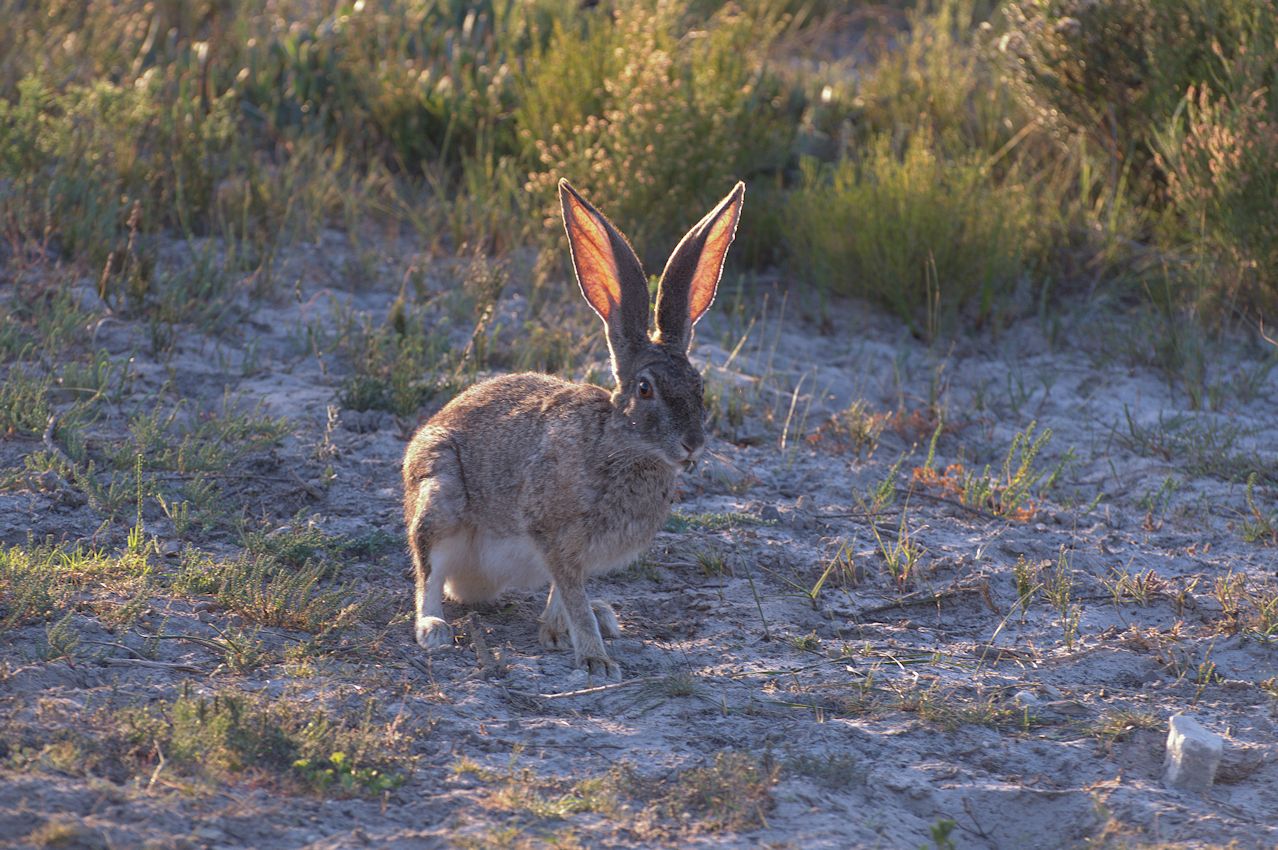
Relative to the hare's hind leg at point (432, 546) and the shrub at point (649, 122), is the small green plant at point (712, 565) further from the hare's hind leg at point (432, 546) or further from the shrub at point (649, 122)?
the shrub at point (649, 122)

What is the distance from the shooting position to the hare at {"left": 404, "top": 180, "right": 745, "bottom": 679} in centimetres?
479

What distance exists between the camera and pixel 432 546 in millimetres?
5008

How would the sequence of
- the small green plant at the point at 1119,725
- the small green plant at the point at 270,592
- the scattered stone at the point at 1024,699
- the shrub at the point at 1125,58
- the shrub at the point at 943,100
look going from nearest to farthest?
the small green plant at the point at 1119,725, the scattered stone at the point at 1024,699, the small green plant at the point at 270,592, the shrub at the point at 1125,58, the shrub at the point at 943,100

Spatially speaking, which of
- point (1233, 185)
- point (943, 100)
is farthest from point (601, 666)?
point (943, 100)

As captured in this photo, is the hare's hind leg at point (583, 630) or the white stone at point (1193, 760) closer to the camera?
the white stone at point (1193, 760)

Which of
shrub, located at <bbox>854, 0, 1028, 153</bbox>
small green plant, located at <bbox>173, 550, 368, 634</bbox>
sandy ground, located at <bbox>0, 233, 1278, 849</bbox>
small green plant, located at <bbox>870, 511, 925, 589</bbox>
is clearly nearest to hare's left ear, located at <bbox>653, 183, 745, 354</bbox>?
sandy ground, located at <bbox>0, 233, 1278, 849</bbox>

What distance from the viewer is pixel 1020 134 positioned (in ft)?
29.6

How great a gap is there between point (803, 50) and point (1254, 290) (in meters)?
4.81

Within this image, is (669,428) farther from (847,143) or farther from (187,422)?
(847,143)

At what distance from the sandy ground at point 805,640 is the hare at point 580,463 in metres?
0.19

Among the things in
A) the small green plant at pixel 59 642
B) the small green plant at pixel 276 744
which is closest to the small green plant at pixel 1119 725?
the small green plant at pixel 276 744

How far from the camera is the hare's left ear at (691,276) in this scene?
4.98 meters

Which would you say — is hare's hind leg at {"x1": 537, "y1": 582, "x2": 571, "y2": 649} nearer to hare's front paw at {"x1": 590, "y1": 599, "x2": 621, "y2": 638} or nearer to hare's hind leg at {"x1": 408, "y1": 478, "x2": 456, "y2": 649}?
hare's front paw at {"x1": 590, "y1": 599, "x2": 621, "y2": 638}

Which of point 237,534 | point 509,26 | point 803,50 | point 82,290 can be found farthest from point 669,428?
point 803,50
